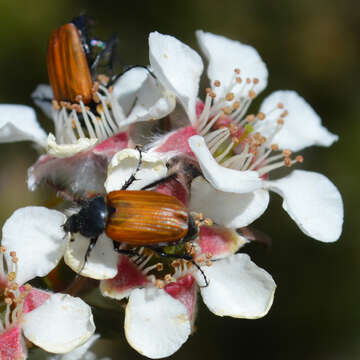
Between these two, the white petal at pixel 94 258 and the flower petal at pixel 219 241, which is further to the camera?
the flower petal at pixel 219 241

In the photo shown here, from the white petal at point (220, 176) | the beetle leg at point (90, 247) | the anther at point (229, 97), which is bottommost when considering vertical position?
the beetle leg at point (90, 247)

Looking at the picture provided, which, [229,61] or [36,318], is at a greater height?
[229,61]

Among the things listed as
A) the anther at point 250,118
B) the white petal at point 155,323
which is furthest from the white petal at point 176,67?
the white petal at point 155,323

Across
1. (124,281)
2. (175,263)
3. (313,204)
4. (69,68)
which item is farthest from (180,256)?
(69,68)

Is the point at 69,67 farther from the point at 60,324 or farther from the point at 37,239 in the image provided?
the point at 60,324

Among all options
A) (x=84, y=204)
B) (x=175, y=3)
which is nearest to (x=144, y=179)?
(x=84, y=204)

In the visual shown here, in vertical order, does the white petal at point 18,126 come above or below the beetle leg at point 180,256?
above

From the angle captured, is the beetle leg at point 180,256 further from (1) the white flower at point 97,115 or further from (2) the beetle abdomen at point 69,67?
(2) the beetle abdomen at point 69,67
